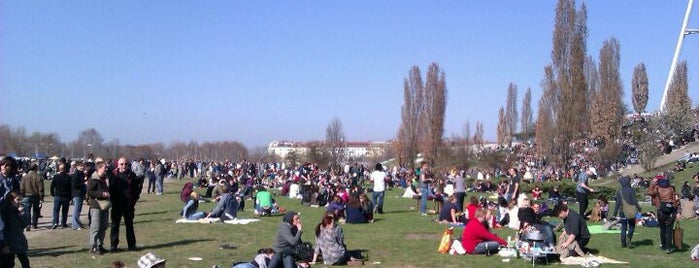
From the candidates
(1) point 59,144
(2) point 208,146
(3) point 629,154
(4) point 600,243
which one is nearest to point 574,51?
(3) point 629,154

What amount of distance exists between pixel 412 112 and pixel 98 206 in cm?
4932

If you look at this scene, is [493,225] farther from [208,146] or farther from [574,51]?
[208,146]

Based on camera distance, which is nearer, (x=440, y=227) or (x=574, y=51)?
(x=440, y=227)

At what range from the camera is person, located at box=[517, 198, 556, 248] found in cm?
1273

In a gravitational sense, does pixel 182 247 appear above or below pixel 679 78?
below

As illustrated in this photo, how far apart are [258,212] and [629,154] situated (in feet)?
137

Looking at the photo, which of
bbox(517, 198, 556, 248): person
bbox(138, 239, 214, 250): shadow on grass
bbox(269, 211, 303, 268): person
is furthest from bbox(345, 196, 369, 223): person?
bbox(269, 211, 303, 268): person

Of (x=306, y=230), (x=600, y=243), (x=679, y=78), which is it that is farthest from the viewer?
(x=679, y=78)

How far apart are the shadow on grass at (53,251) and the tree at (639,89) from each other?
72.0 m

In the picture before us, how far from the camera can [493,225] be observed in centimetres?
1791

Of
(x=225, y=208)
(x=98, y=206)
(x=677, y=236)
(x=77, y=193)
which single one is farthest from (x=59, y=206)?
(x=677, y=236)

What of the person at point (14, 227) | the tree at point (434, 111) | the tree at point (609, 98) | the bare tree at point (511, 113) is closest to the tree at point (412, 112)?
the tree at point (434, 111)

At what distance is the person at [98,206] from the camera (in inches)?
473

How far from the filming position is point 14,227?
9.07m
